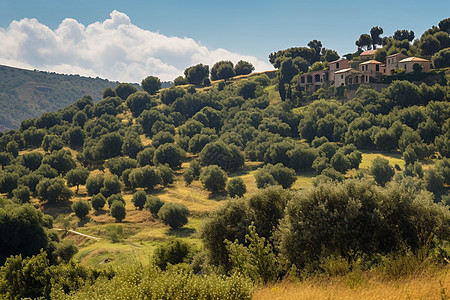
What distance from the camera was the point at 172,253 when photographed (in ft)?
141

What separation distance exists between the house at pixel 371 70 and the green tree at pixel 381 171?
2301 inches

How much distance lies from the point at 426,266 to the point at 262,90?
164227 millimetres

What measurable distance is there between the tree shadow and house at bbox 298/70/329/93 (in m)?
104

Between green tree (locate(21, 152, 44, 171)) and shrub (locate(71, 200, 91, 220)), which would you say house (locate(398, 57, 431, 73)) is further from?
green tree (locate(21, 152, 44, 171))

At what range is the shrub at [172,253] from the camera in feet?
140

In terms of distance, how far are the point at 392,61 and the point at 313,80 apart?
1360 inches

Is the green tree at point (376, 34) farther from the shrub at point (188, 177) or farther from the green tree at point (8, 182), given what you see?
the green tree at point (8, 182)

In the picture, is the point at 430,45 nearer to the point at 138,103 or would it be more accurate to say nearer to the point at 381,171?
the point at 381,171

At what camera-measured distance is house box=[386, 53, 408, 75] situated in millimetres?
125312

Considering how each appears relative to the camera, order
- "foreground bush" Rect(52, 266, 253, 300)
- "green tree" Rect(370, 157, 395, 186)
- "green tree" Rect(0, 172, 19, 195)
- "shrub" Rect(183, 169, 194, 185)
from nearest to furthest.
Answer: "foreground bush" Rect(52, 266, 253, 300) < "green tree" Rect(370, 157, 395, 186) < "green tree" Rect(0, 172, 19, 195) < "shrub" Rect(183, 169, 194, 185)

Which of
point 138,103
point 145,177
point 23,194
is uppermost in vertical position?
point 138,103

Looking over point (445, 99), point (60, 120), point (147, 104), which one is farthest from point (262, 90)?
point (60, 120)

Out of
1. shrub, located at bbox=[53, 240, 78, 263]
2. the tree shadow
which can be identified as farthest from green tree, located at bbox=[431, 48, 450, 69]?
shrub, located at bbox=[53, 240, 78, 263]

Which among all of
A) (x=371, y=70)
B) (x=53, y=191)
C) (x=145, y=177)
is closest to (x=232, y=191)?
(x=145, y=177)
